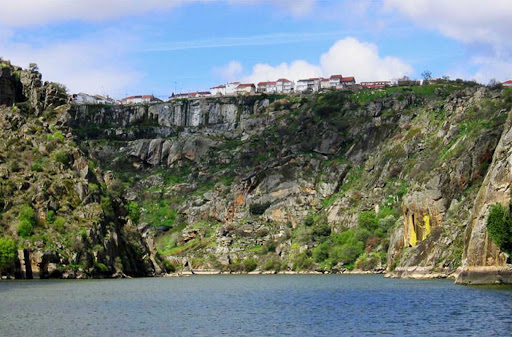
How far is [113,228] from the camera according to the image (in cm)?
15850

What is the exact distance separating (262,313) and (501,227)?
31.9 meters

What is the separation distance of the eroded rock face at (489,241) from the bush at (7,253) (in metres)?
72.5

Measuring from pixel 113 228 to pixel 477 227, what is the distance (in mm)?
82011

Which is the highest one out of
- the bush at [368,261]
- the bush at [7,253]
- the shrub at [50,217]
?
the shrub at [50,217]

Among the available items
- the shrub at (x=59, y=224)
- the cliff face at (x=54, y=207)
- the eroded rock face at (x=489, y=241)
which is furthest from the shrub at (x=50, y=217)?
the eroded rock face at (x=489, y=241)

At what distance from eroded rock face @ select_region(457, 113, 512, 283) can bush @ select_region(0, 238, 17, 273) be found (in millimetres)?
72522

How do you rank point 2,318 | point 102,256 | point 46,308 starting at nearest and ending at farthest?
point 2,318, point 46,308, point 102,256

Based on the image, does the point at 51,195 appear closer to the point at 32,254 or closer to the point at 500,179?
the point at 32,254

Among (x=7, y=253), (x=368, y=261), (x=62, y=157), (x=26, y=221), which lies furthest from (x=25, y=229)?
(x=368, y=261)

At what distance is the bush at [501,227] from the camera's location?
8974cm

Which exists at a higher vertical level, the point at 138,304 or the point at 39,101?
the point at 39,101

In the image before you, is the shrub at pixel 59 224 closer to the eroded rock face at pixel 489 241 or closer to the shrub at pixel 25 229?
the shrub at pixel 25 229

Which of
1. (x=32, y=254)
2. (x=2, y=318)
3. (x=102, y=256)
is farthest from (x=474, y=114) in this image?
(x=2, y=318)

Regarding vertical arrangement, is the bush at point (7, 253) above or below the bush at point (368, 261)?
above
